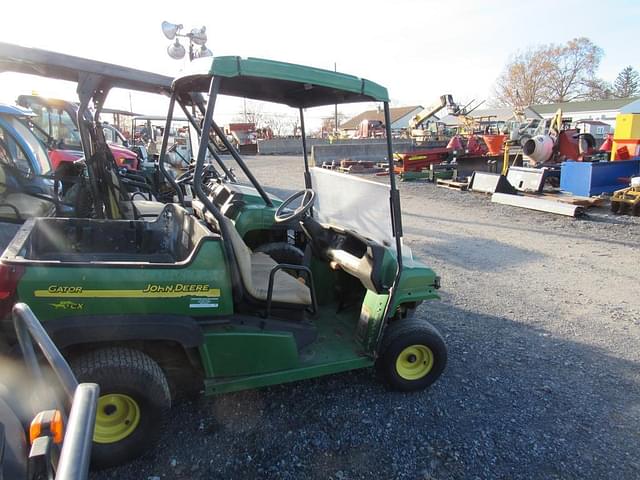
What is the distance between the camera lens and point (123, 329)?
245 centimetres

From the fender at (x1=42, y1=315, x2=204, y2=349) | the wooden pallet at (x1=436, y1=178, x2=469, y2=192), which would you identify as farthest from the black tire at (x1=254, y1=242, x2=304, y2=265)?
the wooden pallet at (x1=436, y1=178, x2=469, y2=192)

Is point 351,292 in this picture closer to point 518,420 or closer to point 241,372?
point 241,372

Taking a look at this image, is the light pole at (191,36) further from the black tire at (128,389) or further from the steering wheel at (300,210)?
the black tire at (128,389)

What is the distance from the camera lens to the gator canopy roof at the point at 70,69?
3961 millimetres

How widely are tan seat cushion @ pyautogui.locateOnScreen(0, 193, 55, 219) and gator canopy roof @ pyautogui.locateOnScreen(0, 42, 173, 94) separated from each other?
187 centimetres

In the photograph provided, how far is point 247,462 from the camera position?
101 inches

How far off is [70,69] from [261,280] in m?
3.01

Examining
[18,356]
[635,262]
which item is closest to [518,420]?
[18,356]

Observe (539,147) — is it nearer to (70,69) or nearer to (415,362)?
(415,362)

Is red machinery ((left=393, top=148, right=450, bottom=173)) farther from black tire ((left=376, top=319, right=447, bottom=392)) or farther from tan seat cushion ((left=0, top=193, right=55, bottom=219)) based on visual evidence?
black tire ((left=376, top=319, right=447, bottom=392))

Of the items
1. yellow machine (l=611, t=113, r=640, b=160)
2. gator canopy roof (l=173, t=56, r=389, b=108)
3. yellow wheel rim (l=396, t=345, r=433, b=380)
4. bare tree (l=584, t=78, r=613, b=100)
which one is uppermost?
bare tree (l=584, t=78, r=613, b=100)

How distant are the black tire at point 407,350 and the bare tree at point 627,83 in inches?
3557

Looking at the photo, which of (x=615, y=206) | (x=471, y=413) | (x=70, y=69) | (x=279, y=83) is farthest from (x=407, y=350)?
(x=615, y=206)

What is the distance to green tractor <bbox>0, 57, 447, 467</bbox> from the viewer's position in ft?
7.93
